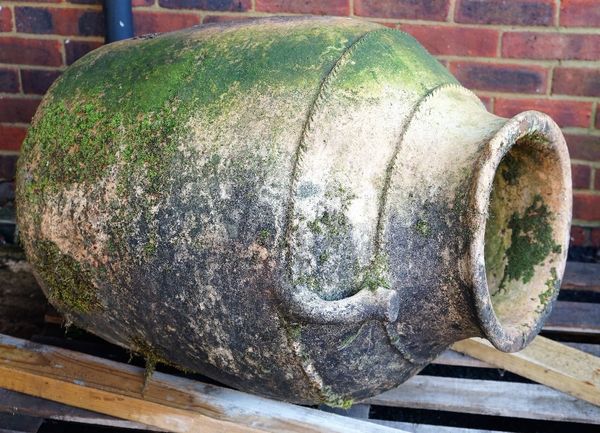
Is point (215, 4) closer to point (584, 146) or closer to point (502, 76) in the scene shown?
point (502, 76)

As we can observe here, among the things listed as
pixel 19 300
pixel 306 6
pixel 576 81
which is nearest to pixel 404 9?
pixel 306 6

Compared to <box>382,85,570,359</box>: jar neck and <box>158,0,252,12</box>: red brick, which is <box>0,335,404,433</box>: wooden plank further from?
<box>158,0,252,12</box>: red brick

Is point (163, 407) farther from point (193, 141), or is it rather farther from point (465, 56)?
point (465, 56)

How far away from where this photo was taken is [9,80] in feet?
8.85

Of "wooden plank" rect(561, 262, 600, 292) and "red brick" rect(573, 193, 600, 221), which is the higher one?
"red brick" rect(573, 193, 600, 221)

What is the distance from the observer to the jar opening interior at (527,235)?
1.62m

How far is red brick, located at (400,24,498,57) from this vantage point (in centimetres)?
248

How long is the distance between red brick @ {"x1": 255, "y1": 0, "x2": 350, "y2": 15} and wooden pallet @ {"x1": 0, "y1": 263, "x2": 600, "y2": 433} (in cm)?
119

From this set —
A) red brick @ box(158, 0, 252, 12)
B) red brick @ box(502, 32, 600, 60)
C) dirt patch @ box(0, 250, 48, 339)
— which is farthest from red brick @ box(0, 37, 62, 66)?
red brick @ box(502, 32, 600, 60)

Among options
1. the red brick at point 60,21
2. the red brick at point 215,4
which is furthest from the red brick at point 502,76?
the red brick at point 60,21

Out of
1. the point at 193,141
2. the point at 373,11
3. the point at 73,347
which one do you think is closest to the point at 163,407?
the point at 73,347

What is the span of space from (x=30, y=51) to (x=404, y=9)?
1.32 m

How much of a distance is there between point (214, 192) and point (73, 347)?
2.71 ft

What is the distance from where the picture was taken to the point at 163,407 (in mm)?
1666
